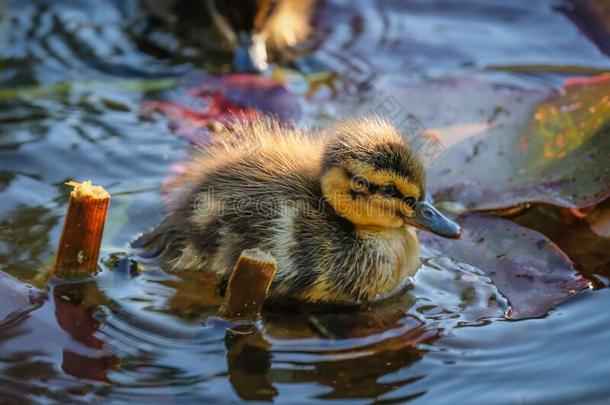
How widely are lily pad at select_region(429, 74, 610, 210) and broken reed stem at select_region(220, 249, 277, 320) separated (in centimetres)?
93

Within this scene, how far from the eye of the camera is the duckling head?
2.80m

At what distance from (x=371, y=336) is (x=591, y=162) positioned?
38.5 inches

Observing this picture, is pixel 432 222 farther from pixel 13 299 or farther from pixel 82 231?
pixel 13 299

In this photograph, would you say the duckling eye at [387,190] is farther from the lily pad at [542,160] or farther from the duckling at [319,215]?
the lily pad at [542,160]

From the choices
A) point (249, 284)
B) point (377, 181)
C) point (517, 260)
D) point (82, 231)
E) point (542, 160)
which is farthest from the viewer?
point (542, 160)

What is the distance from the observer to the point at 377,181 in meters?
2.81

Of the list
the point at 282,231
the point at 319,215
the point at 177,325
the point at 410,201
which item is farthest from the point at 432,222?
the point at 177,325

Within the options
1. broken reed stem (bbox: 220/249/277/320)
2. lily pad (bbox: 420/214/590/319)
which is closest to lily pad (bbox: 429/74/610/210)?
lily pad (bbox: 420/214/590/319)

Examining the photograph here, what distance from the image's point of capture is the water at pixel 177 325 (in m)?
2.47

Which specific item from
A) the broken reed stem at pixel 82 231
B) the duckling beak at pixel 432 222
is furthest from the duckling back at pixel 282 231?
the broken reed stem at pixel 82 231

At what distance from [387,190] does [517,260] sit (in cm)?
47

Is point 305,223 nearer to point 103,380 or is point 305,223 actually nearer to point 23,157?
point 103,380

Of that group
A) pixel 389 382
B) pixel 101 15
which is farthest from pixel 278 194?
pixel 101 15

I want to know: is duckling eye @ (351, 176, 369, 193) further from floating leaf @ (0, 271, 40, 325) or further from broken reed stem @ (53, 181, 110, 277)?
floating leaf @ (0, 271, 40, 325)
